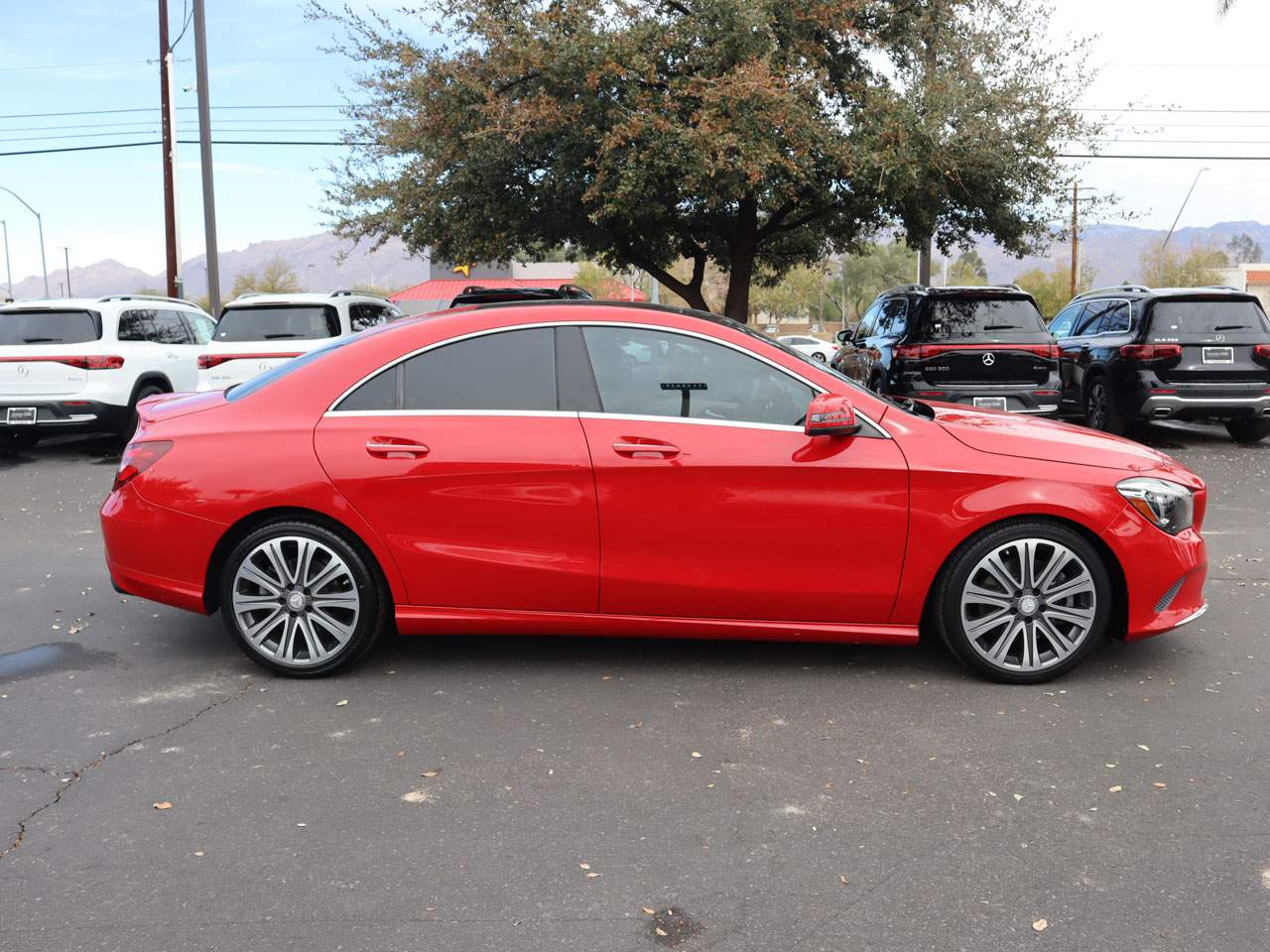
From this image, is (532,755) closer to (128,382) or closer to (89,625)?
(89,625)

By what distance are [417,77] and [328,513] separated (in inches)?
461

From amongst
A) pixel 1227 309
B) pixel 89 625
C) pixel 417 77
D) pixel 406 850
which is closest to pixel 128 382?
pixel 417 77

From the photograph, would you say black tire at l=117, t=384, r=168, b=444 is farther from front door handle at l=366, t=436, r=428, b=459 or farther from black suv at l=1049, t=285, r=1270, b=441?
black suv at l=1049, t=285, r=1270, b=441

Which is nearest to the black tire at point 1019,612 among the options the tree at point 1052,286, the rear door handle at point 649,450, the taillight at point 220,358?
the rear door handle at point 649,450

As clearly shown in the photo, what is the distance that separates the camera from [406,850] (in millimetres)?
3258

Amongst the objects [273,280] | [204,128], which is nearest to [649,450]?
[204,128]

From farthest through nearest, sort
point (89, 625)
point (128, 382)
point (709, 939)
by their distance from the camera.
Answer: point (128, 382)
point (89, 625)
point (709, 939)

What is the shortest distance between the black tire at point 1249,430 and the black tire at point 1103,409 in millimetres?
1200

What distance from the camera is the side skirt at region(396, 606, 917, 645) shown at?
462 cm

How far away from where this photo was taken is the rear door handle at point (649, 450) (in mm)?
4504

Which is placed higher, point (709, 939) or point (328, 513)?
point (328, 513)

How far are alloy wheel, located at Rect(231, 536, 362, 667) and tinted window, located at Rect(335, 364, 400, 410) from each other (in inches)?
24.2

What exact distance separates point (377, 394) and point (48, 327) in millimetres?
8920

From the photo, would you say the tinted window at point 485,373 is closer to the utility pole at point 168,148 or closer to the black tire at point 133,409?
the black tire at point 133,409
